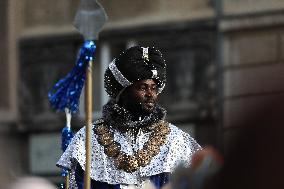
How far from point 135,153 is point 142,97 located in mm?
268

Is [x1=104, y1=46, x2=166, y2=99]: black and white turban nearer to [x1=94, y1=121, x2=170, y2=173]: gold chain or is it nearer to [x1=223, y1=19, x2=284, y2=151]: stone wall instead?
[x1=94, y1=121, x2=170, y2=173]: gold chain

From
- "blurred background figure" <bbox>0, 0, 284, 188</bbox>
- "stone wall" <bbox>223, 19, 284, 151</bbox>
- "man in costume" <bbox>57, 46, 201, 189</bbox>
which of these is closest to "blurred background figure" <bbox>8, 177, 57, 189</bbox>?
"man in costume" <bbox>57, 46, 201, 189</bbox>

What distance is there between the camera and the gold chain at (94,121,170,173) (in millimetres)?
4984

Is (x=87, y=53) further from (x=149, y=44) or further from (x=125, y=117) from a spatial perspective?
(x=149, y=44)

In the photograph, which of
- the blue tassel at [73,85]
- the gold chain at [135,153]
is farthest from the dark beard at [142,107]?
the blue tassel at [73,85]

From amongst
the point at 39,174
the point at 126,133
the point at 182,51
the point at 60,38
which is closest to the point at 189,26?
the point at 182,51

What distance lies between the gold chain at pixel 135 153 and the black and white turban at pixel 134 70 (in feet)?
0.57

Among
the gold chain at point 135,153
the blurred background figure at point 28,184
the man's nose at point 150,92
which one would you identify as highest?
Result: the man's nose at point 150,92

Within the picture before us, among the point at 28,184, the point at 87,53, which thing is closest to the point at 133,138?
the point at 87,53

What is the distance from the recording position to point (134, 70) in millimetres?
5051

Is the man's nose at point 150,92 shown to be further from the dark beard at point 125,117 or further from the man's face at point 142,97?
the dark beard at point 125,117

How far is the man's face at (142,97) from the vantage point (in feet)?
16.4

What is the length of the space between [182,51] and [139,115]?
297 inches

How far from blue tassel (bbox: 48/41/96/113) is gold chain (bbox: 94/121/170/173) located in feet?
0.64
